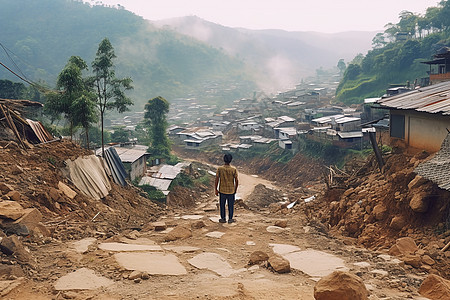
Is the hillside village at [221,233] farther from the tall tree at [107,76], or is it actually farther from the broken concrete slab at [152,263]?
A: the tall tree at [107,76]

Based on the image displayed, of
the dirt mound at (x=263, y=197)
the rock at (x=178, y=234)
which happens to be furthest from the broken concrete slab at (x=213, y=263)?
the dirt mound at (x=263, y=197)

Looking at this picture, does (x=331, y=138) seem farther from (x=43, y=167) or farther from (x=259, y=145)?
(x=43, y=167)

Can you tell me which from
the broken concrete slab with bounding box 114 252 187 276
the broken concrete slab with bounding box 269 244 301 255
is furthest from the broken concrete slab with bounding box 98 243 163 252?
the broken concrete slab with bounding box 269 244 301 255

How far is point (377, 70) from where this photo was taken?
66.5 m

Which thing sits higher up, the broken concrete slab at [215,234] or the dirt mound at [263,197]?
the broken concrete slab at [215,234]

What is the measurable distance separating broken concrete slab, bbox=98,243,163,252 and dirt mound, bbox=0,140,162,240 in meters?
0.98

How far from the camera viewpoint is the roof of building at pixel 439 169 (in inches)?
331

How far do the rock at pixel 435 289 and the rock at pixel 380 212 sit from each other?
5416mm

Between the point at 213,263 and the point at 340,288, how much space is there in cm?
281

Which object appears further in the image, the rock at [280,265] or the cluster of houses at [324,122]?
the cluster of houses at [324,122]

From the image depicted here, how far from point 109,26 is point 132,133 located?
13681cm

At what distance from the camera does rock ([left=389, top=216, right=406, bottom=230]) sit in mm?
9516

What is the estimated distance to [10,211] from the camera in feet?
22.6

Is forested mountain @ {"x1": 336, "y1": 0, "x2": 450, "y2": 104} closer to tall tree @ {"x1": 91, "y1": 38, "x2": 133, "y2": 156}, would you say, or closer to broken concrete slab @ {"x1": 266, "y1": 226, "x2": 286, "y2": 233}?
tall tree @ {"x1": 91, "y1": 38, "x2": 133, "y2": 156}
